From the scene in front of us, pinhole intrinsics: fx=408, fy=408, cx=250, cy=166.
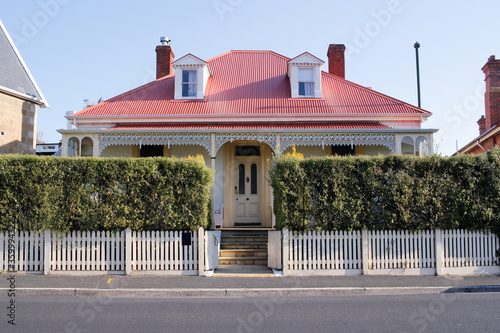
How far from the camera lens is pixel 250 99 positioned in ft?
52.2

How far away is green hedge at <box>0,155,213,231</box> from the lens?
9.34 metres

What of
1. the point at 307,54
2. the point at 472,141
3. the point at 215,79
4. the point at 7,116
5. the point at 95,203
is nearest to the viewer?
the point at 95,203

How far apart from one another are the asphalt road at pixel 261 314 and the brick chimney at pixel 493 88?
1260cm

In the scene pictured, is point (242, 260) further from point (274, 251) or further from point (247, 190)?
point (247, 190)

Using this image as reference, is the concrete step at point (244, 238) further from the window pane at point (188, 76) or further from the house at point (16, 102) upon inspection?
the house at point (16, 102)

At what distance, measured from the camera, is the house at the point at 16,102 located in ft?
46.2

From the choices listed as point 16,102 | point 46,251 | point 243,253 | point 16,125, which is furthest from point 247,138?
point 16,102

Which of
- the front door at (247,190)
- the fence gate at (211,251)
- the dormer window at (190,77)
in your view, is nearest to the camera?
the fence gate at (211,251)

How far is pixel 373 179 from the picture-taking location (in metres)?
9.63

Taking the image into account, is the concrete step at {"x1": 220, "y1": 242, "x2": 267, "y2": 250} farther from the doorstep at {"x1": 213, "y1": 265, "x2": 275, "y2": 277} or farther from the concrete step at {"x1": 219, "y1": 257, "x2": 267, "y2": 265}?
the doorstep at {"x1": 213, "y1": 265, "x2": 275, "y2": 277}

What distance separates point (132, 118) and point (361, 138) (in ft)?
26.7

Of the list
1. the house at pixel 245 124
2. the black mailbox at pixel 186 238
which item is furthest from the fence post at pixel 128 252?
the house at pixel 245 124

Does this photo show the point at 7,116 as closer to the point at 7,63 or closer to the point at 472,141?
the point at 7,63

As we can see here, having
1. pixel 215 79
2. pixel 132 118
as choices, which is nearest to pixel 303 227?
pixel 132 118
